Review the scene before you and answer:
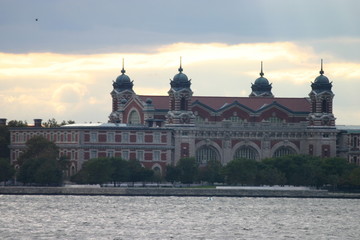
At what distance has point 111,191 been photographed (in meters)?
182

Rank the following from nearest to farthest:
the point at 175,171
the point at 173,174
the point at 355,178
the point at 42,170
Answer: the point at 42,170, the point at 355,178, the point at 173,174, the point at 175,171

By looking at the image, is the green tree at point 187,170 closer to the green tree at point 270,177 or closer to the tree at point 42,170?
the green tree at point 270,177

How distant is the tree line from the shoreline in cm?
514

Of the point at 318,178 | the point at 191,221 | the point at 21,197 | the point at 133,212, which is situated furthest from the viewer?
the point at 318,178

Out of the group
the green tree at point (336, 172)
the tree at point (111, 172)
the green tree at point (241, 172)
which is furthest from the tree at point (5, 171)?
the green tree at point (336, 172)

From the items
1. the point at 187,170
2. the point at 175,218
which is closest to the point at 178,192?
the point at 187,170

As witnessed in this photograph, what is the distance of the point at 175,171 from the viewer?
7756 inches

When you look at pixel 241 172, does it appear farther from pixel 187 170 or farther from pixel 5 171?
pixel 5 171

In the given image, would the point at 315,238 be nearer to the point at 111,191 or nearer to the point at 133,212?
the point at 133,212

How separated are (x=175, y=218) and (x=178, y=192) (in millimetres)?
34387

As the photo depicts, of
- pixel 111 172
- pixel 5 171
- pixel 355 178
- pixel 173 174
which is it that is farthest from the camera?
pixel 173 174

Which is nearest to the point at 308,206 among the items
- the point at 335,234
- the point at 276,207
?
the point at 276,207

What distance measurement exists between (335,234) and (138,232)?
16.8 m

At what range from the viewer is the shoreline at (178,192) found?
593 feet
